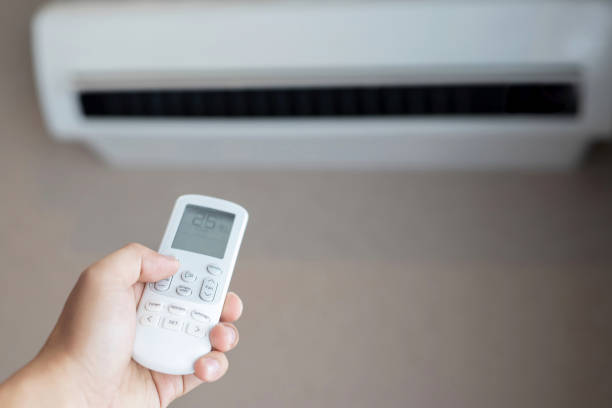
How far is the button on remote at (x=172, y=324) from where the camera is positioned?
678 mm

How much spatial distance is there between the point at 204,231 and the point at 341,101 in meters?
0.38

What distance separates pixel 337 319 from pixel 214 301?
17.2 inches

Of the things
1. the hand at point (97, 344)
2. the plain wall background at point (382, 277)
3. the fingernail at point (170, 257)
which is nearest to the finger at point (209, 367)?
the hand at point (97, 344)

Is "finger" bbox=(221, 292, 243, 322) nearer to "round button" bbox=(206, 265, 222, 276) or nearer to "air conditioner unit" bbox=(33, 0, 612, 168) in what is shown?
"round button" bbox=(206, 265, 222, 276)

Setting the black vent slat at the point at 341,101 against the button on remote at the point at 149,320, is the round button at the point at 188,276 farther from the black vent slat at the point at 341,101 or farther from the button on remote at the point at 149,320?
the black vent slat at the point at 341,101

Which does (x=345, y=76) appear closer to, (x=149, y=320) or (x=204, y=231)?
(x=204, y=231)

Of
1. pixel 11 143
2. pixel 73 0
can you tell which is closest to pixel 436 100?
pixel 73 0

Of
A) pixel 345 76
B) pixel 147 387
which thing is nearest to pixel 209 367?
pixel 147 387

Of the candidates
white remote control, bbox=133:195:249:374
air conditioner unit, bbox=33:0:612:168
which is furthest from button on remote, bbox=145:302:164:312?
air conditioner unit, bbox=33:0:612:168

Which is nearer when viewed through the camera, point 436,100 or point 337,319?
point 436,100

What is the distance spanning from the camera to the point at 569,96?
38.2 inches

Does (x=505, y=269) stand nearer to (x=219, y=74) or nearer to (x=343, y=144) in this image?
(x=343, y=144)

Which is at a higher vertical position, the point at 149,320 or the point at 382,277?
the point at 149,320

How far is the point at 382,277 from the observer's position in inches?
43.9
